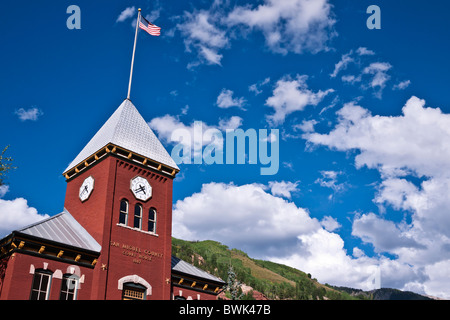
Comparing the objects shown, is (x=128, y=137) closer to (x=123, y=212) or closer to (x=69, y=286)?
(x=123, y=212)

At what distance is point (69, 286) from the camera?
2283 centimetres

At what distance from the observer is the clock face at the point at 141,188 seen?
91.0 feet

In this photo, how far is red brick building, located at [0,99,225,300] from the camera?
21.9 metres

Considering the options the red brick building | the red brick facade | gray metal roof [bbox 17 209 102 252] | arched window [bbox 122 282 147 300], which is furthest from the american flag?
arched window [bbox 122 282 147 300]

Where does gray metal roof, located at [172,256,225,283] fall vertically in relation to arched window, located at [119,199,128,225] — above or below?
below

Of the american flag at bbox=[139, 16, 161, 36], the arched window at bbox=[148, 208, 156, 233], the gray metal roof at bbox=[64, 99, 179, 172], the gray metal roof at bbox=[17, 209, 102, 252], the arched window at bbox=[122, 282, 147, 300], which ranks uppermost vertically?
the american flag at bbox=[139, 16, 161, 36]

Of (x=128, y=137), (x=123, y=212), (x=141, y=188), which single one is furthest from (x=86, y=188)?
(x=128, y=137)

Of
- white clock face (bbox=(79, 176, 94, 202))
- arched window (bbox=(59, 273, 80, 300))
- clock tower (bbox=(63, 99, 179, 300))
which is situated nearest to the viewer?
arched window (bbox=(59, 273, 80, 300))

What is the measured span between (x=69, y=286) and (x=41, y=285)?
1.48m

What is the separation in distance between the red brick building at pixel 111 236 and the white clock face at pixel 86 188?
7cm

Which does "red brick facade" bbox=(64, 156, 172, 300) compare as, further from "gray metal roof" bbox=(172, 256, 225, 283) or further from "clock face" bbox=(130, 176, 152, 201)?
"gray metal roof" bbox=(172, 256, 225, 283)

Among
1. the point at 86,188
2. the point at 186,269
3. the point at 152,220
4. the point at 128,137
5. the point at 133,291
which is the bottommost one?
the point at 133,291
